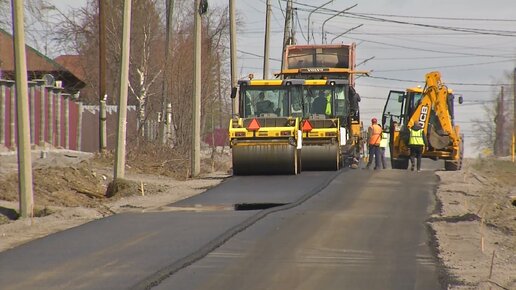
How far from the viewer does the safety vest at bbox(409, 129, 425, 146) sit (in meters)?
34.6

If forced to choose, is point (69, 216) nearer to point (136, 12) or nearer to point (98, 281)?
point (98, 281)

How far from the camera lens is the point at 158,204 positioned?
22.2 metres

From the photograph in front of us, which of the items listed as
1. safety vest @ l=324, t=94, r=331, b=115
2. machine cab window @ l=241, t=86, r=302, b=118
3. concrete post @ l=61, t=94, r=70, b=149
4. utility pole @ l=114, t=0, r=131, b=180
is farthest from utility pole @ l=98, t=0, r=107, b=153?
utility pole @ l=114, t=0, r=131, b=180

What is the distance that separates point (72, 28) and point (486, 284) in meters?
56.4

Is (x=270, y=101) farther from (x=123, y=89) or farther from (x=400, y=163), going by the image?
(x=400, y=163)

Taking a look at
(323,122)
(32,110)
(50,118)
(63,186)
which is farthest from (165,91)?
(63,186)

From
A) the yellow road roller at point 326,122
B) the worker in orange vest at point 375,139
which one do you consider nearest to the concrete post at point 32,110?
the yellow road roller at point 326,122

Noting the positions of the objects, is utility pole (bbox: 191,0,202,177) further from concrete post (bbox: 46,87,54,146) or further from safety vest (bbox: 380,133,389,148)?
concrete post (bbox: 46,87,54,146)

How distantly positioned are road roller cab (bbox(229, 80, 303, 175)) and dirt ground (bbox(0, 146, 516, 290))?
1.25 meters

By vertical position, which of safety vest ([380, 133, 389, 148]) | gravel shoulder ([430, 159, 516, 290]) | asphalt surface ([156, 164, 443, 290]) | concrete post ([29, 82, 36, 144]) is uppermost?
concrete post ([29, 82, 36, 144])

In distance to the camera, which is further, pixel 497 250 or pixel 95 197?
pixel 95 197

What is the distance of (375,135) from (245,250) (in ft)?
74.7

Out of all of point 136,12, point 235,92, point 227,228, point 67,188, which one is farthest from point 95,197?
point 136,12

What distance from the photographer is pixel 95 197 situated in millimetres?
27047
